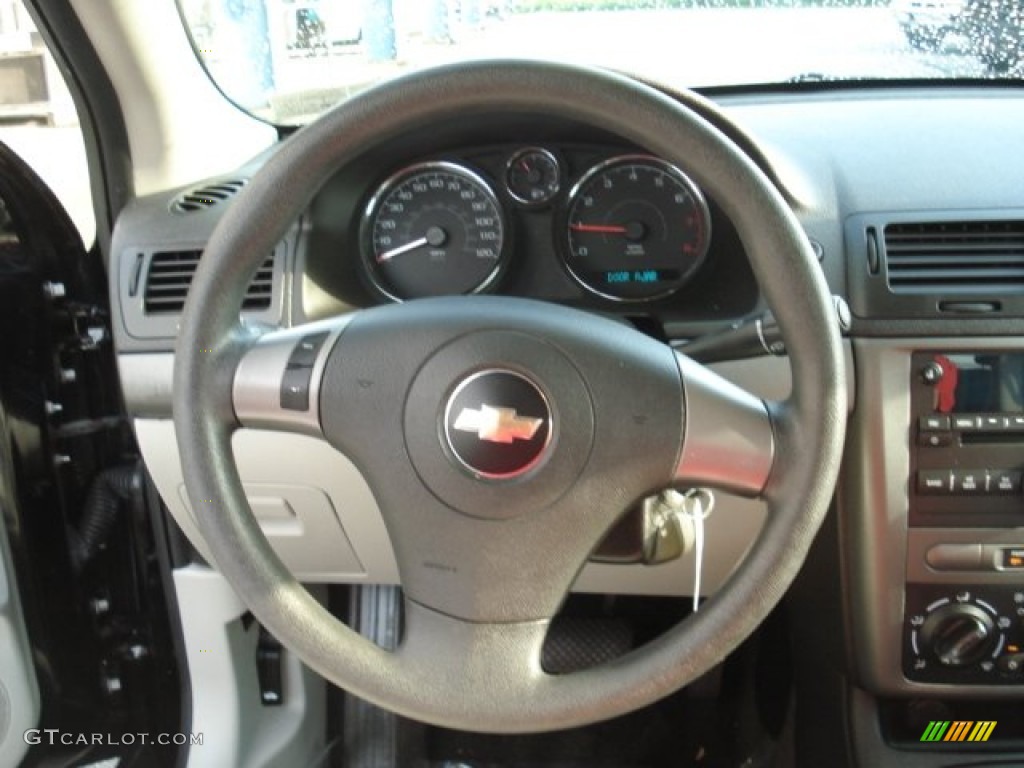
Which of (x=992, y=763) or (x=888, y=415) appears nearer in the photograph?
(x=888, y=415)

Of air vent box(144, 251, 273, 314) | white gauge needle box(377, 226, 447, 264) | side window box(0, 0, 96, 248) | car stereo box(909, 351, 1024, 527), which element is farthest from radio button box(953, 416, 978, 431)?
side window box(0, 0, 96, 248)

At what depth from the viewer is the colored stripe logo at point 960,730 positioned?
1.61 metres

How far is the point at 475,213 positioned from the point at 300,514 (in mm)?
506

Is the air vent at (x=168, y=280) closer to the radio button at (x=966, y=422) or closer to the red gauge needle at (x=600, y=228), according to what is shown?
the red gauge needle at (x=600, y=228)

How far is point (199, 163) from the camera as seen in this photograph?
1707 mm

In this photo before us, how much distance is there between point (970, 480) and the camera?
1.42 metres

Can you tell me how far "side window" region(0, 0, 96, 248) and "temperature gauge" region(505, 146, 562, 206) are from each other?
25.8 inches

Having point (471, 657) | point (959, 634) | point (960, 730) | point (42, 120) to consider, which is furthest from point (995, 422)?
point (42, 120)

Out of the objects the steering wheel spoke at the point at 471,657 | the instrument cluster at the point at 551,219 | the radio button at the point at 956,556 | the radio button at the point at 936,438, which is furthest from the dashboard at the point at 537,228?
the steering wheel spoke at the point at 471,657

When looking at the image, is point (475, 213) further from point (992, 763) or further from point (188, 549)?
point (992, 763)

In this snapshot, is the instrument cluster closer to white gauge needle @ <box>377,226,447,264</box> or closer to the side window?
white gauge needle @ <box>377,226,447,264</box>

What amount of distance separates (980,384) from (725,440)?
0.54 m

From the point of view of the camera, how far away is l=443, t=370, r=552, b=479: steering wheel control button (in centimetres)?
108

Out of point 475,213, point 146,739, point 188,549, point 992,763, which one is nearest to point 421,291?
point 475,213
